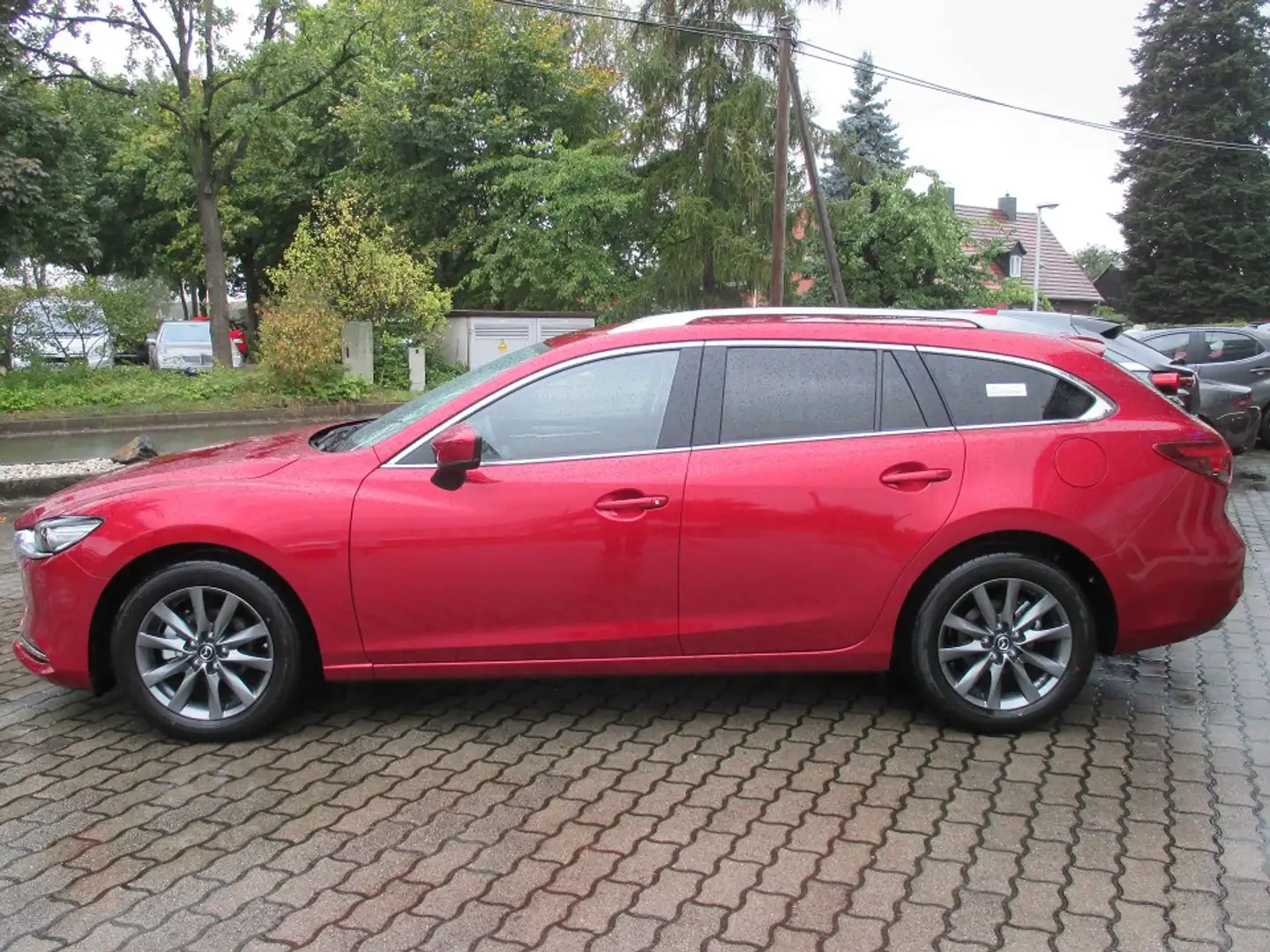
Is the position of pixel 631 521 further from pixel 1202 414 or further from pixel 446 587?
pixel 1202 414

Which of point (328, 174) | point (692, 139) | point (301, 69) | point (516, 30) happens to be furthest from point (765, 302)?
point (328, 174)

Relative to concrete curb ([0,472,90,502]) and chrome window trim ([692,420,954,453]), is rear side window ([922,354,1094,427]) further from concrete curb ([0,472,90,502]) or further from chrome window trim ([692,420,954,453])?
concrete curb ([0,472,90,502])

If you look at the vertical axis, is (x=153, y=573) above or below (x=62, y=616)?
above

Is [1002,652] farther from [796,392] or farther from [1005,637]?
[796,392]

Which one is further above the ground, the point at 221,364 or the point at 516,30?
the point at 516,30

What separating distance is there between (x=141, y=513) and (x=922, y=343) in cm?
301

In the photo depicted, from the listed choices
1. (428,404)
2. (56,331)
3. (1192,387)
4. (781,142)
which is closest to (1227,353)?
(1192,387)

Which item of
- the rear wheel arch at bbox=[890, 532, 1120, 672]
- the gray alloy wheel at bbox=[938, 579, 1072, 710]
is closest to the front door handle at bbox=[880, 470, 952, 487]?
the rear wheel arch at bbox=[890, 532, 1120, 672]

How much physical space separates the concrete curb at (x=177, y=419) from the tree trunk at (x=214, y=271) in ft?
17.2

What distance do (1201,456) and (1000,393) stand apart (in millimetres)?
788

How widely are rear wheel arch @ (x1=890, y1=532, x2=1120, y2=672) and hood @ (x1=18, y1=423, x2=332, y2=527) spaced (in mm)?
2421

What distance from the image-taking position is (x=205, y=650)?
390 cm

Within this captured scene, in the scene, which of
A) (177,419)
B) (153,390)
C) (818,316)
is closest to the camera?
(818,316)

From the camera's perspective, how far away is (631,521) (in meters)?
3.82
